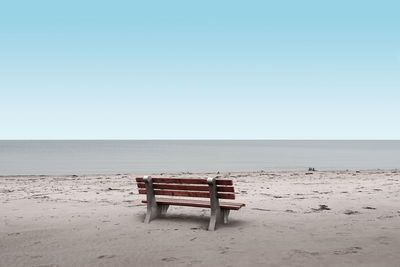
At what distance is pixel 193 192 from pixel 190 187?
11 cm

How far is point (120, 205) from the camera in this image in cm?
1030

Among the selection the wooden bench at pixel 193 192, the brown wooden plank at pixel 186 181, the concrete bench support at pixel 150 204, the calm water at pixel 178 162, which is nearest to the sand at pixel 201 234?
the concrete bench support at pixel 150 204

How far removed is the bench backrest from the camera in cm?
716

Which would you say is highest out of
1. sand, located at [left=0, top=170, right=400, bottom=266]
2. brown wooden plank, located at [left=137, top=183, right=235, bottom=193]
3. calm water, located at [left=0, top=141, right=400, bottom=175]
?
brown wooden plank, located at [left=137, top=183, right=235, bottom=193]

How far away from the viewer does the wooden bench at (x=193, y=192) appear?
718 cm

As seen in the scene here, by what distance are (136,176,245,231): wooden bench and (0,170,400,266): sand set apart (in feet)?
0.77

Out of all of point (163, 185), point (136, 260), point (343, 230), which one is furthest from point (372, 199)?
point (136, 260)

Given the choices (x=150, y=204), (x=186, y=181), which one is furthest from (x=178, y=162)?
(x=186, y=181)

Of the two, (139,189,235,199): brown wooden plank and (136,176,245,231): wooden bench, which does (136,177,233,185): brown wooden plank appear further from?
(139,189,235,199): brown wooden plank

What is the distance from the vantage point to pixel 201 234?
6871mm

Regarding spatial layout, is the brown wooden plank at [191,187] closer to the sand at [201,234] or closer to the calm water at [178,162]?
the sand at [201,234]

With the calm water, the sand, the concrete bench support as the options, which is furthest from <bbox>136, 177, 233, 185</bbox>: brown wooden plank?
the calm water

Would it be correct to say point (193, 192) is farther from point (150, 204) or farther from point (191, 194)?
point (150, 204)

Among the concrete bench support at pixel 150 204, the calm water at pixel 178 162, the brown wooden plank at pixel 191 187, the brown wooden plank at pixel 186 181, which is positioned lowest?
the calm water at pixel 178 162
